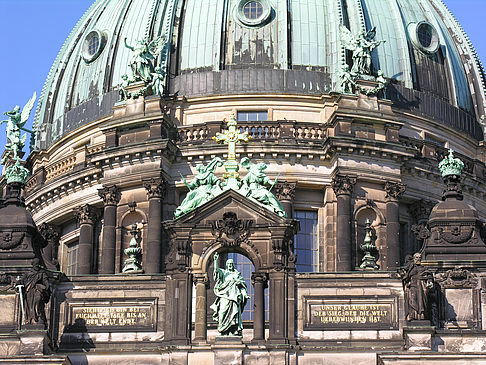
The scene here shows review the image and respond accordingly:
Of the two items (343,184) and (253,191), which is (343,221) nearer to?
(343,184)

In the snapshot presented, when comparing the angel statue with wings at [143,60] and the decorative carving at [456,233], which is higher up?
the angel statue with wings at [143,60]

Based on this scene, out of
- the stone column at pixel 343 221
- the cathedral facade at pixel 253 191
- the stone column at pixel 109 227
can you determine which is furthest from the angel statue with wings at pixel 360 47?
the stone column at pixel 109 227

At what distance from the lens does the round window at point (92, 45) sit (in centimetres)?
6456

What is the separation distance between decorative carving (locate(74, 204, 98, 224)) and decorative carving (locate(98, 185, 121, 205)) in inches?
60.7

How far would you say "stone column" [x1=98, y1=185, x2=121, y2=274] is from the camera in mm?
56844

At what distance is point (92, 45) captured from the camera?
65250mm

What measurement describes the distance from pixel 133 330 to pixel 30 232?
4.90 m

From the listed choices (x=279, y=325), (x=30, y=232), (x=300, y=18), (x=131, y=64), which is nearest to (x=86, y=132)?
(x=131, y=64)

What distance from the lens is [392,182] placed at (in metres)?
57.9

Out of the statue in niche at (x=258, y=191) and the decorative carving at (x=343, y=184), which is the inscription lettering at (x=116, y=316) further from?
the decorative carving at (x=343, y=184)

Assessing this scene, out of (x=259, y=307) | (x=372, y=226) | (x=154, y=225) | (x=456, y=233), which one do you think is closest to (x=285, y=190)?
(x=372, y=226)

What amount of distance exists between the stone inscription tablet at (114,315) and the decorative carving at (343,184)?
13.6 meters

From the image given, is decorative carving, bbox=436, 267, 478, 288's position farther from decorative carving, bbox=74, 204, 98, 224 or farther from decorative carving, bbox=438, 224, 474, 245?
decorative carving, bbox=74, 204, 98, 224

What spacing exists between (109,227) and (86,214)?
2.24 metres
